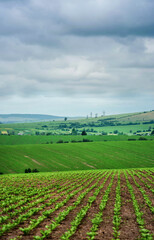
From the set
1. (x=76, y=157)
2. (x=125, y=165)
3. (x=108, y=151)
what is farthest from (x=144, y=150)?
(x=76, y=157)

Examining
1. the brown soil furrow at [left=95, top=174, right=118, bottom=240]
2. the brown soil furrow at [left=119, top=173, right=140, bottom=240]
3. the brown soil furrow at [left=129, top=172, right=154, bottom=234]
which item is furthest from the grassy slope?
the brown soil furrow at [left=95, top=174, right=118, bottom=240]

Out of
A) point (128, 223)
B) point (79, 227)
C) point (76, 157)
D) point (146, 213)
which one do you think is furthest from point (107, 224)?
point (76, 157)

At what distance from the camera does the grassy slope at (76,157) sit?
270 ft

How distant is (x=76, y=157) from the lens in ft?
321

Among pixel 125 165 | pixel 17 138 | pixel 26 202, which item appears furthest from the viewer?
pixel 17 138

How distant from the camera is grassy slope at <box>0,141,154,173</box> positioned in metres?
82.4

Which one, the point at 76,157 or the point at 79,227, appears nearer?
the point at 79,227

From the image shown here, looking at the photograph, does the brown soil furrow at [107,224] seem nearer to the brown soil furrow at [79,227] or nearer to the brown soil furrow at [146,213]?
the brown soil furrow at [79,227]

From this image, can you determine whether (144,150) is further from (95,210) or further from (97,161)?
(95,210)

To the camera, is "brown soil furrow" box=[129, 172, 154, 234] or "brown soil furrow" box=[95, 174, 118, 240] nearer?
"brown soil furrow" box=[95, 174, 118, 240]

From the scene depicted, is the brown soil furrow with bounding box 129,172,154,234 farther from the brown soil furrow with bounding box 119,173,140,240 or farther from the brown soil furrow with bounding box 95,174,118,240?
the brown soil furrow with bounding box 95,174,118,240

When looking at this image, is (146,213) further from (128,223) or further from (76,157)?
(76,157)

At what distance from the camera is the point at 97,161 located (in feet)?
301

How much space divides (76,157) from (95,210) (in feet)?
273
